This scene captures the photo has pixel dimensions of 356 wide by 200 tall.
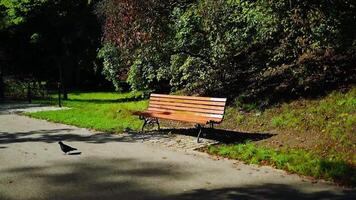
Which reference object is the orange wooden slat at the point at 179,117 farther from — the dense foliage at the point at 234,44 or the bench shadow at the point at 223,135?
the dense foliage at the point at 234,44

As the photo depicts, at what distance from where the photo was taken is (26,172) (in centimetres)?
762

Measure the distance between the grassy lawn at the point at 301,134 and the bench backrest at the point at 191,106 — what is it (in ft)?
2.62

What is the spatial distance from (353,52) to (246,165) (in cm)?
717

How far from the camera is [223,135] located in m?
10.2

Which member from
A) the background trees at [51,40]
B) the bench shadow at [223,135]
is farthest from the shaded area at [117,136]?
the background trees at [51,40]

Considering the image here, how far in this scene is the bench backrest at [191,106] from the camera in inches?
384

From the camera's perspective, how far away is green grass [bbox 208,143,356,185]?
6629 millimetres

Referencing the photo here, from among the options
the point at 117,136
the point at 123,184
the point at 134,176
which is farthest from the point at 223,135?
the point at 123,184

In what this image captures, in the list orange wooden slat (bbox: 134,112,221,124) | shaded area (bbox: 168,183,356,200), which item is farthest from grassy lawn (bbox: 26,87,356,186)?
orange wooden slat (bbox: 134,112,221,124)

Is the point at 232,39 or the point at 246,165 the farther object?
the point at 232,39

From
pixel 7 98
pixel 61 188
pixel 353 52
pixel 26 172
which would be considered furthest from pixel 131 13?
pixel 7 98

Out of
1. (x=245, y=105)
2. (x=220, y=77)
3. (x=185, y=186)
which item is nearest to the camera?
(x=185, y=186)

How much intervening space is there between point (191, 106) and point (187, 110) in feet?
0.51

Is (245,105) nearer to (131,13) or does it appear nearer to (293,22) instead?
(293,22)
